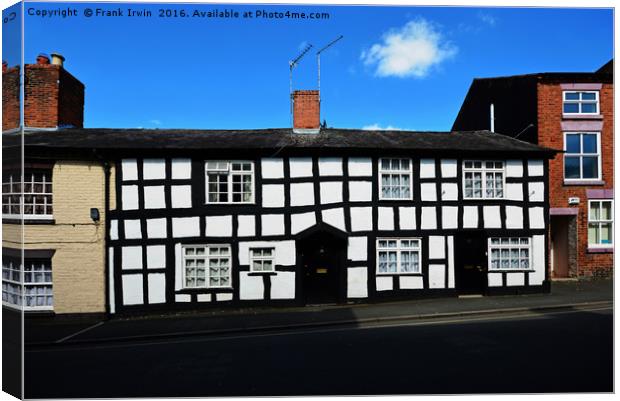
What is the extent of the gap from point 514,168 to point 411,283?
4.48 m

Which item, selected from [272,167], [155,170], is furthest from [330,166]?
[155,170]

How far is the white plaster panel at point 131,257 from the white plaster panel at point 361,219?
5754 millimetres

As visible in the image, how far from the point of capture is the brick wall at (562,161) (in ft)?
34.6

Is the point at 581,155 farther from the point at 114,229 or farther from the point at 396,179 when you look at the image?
the point at 114,229

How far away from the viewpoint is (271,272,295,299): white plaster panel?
33.3 ft

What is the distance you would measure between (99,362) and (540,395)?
6772 millimetres

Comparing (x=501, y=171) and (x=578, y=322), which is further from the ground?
(x=501, y=171)

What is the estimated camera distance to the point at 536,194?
36.0 feet

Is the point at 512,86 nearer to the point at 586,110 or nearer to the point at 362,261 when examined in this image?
the point at 586,110

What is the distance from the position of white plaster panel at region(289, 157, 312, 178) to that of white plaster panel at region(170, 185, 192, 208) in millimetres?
2811

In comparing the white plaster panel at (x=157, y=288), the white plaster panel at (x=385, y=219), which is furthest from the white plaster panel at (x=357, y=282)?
the white plaster panel at (x=157, y=288)

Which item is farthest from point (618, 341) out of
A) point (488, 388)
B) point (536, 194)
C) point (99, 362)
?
point (99, 362)

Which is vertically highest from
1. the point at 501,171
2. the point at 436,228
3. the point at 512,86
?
the point at 512,86

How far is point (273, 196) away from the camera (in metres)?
10.3
